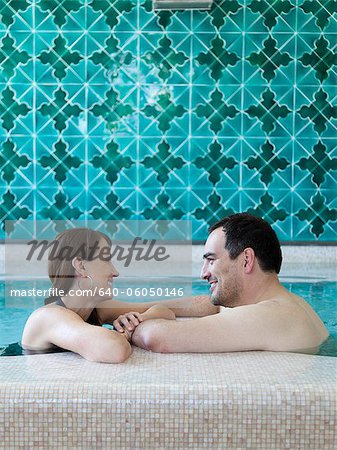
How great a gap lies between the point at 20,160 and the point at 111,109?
1.10 meters

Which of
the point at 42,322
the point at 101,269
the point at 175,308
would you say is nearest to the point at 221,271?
the point at 101,269

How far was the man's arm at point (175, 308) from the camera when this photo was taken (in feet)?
10.6

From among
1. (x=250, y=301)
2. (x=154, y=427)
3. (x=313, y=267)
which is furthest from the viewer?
→ (x=313, y=267)

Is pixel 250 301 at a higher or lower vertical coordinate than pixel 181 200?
lower

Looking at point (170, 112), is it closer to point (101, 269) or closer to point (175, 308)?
point (175, 308)

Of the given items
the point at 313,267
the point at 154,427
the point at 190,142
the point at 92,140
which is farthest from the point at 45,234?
the point at 154,427

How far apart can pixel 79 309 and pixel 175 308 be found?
1.83ft

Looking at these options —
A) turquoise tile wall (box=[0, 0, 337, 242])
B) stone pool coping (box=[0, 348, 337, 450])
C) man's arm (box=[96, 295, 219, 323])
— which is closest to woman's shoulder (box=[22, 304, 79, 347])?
stone pool coping (box=[0, 348, 337, 450])

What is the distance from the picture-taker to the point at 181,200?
6773 millimetres

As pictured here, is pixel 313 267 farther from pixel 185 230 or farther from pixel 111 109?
pixel 111 109

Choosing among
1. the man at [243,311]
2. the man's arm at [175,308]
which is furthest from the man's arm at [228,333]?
the man's arm at [175,308]

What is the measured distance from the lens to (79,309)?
9.62ft

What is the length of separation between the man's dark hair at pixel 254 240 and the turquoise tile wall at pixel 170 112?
408cm

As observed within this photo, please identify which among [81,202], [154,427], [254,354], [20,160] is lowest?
[154,427]
